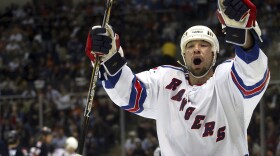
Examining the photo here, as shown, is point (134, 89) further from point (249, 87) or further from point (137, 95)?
point (249, 87)

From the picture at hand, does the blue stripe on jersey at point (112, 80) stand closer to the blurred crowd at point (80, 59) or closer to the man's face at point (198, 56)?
the man's face at point (198, 56)

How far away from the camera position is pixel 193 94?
4.68 m

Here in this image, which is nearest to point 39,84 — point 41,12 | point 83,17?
point 83,17

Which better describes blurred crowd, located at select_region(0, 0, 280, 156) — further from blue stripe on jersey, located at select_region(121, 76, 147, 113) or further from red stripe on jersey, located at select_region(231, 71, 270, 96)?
red stripe on jersey, located at select_region(231, 71, 270, 96)

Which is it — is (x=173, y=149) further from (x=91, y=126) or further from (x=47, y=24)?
(x=47, y=24)

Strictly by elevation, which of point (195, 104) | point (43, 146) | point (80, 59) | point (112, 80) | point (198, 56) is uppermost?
point (198, 56)

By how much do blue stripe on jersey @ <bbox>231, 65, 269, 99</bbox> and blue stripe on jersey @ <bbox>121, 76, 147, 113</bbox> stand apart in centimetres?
61

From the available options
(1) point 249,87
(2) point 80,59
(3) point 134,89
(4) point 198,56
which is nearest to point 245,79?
(1) point 249,87

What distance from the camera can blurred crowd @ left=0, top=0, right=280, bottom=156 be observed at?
456 inches

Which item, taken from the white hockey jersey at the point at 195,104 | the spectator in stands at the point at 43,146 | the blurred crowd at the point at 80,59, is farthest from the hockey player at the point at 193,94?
the spectator in stands at the point at 43,146

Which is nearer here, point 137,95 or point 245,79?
point 245,79

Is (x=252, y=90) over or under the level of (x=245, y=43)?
under

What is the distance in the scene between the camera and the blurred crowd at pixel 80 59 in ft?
38.0

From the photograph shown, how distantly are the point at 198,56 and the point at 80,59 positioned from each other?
1171 centimetres
